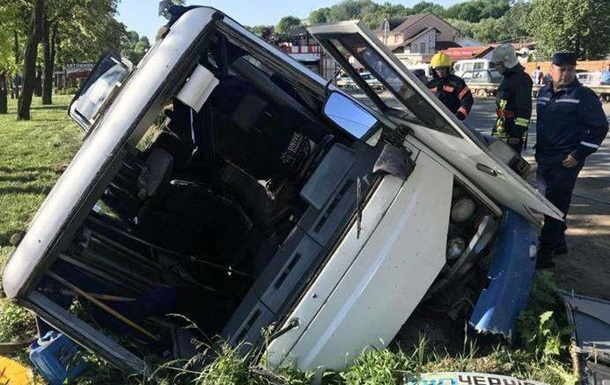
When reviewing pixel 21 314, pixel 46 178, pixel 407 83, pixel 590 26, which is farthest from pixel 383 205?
pixel 590 26

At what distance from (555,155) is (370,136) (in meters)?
2.71

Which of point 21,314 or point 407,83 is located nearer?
point 407,83

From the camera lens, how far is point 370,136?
109 inches

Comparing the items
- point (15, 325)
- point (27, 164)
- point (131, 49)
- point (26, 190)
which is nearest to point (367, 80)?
point (15, 325)

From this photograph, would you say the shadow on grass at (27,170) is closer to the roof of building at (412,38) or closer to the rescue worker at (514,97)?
the rescue worker at (514,97)

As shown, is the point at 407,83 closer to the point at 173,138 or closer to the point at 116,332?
the point at 173,138

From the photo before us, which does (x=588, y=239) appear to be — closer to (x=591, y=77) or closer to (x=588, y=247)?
(x=588, y=247)

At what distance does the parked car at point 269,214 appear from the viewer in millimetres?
2566

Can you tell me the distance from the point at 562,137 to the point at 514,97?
1.09 meters

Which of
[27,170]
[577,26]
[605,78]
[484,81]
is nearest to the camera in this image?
[27,170]

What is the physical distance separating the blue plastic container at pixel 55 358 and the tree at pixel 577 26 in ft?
126

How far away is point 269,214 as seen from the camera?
3.65m

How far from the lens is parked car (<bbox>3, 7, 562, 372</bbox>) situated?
2.57 meters

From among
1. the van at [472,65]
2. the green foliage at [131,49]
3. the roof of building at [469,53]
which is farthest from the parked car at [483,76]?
the green foliage at [131,49]
